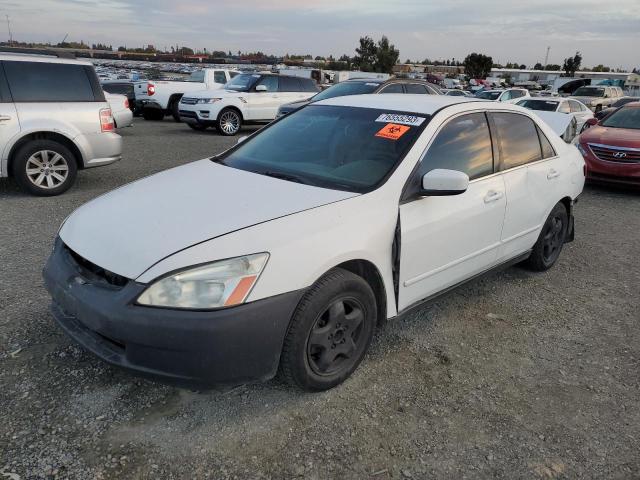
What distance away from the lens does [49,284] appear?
2.75 meters

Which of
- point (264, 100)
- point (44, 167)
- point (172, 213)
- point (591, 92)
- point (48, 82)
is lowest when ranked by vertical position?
point (591, 92)

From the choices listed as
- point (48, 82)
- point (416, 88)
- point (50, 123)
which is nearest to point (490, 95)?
point (416, 88)

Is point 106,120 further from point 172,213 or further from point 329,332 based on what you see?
point 329,332

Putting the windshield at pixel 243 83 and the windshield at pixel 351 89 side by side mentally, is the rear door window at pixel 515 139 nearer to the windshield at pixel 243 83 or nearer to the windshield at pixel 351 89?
the windshield at pixel 351 89

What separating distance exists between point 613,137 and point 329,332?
7694mm

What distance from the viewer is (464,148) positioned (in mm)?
3467

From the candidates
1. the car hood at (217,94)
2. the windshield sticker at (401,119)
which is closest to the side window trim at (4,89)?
the windshield sticker at (401,119)

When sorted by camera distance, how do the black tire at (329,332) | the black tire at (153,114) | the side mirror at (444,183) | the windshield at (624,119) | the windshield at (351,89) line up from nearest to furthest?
the black tire at (329,332), the side mirror at (444,183), the windshield at (624,119), the windshield at (351,89), the black tire at (153,114)

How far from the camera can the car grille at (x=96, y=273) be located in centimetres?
238

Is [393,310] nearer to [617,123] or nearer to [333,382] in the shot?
[333,382]

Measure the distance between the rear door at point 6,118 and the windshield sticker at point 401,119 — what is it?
5176 millimetres

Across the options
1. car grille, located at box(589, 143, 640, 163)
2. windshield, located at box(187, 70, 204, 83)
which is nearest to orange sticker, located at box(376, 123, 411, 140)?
car grille, located at box(589, 143, 640, 163)

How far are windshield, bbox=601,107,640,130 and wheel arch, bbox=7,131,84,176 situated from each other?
29.3ft

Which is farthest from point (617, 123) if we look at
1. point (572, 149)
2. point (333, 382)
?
point (333, 382)
